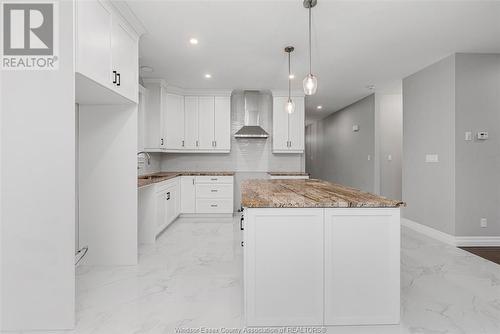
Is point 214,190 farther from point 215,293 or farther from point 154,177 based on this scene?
point 215,293

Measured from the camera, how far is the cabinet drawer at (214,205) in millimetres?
4961

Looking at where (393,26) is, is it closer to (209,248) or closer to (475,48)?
(475,48)

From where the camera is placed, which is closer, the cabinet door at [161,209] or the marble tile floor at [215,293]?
the marble tile floor at [215,293]

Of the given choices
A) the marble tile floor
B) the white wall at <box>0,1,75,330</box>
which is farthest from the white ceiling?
the marble tile floor

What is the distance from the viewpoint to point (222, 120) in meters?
5.26

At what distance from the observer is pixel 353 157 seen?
260 inches

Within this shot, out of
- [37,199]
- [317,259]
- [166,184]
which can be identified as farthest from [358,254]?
[166,184]

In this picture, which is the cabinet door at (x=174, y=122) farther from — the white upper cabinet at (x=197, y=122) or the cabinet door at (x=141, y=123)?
the cabinet door at (x=141, y=123)

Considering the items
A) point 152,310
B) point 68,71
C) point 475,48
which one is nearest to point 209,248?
point 152,310

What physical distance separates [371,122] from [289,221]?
4.81 meters

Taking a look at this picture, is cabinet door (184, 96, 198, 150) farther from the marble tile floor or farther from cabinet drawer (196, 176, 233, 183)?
the marble tile floor

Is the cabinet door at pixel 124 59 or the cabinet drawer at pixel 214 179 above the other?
the cabinet door at pixel 124 59

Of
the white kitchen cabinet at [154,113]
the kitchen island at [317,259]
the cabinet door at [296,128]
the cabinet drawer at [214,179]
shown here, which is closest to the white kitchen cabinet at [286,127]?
the cabinet door at [296,128]

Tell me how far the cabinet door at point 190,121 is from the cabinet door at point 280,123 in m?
1.57
